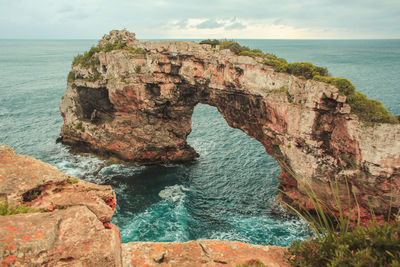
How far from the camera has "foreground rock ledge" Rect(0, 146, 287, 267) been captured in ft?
25.2

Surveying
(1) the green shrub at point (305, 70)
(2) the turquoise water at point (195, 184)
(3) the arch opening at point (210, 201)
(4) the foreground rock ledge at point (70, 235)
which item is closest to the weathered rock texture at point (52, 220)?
(4) the foreground rock ledge at point (70, 235)

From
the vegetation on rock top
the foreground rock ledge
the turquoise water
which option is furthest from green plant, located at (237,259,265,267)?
the vegetation on rock top

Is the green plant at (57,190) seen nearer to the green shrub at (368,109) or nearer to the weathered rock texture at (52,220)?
the weathered rock texture at (52,220)

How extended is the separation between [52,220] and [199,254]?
6.08m

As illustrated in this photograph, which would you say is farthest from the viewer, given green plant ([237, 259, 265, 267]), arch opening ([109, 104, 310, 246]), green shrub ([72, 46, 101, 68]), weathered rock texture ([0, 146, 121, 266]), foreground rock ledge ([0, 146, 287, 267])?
green shrub ([72, 46, 101, 68])

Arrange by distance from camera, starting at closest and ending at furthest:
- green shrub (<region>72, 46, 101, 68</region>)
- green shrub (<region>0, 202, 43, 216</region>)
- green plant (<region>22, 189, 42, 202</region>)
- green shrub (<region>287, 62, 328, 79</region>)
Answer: green shrub (<region>0, 202, 43, 216</region>), green plant (<region>22, 189, 42, 202</region>), green shrub (<region>287, 62, 328, 79</region>), green shrub (<region>72, 46, 101, 68</region>)

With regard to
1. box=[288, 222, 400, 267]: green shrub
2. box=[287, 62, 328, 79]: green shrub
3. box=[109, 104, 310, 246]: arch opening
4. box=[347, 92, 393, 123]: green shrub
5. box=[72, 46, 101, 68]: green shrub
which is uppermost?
box=[72, 46, 101, 68]: green shrub

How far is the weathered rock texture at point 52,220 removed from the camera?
24.7ft

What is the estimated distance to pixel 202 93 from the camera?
115 ft

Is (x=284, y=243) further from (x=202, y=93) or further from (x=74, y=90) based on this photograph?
(x=74, y=90)

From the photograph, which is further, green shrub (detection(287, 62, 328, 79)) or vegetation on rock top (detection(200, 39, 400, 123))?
green shrub (detection(287, 62, 328, 79))

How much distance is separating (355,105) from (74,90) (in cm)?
4012

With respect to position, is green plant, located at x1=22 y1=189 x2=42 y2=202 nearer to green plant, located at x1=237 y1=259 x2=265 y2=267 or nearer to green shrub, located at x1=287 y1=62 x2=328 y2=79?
green plant, located at x1=237 y1=259 x2=265 y2=267

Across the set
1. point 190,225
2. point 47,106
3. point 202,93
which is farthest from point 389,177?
point 47,106
